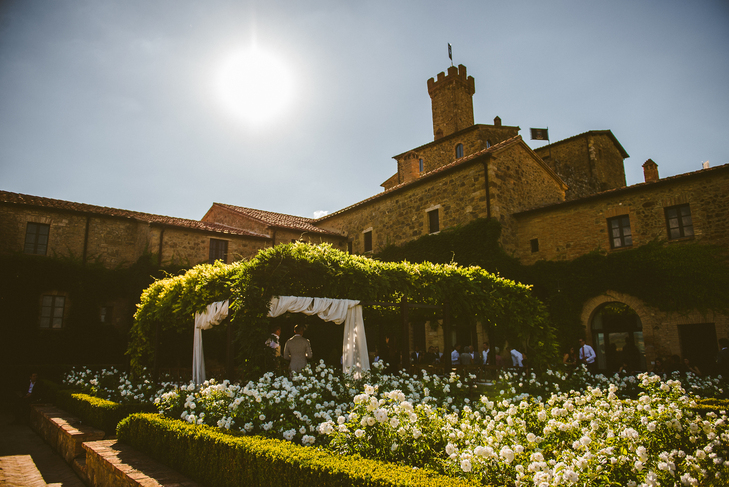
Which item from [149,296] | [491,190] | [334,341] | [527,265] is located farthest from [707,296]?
[149,296]

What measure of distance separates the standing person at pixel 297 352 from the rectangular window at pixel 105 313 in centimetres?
1332

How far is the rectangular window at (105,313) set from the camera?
58.9ft

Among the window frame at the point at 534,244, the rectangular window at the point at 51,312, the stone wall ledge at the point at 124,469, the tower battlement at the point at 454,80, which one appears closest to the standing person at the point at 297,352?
the stone wall ledge at the point at 124,469

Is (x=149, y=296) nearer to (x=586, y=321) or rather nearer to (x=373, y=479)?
(x=373, y=479)

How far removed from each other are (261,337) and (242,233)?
13.8 metres

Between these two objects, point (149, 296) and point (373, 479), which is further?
point (149, 296)

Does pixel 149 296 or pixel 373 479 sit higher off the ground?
pixel 149 296

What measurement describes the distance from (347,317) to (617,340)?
11.4m

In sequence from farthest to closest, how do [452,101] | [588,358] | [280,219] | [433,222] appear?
[452,101] < [280,219] < [433,222] < [588,358]

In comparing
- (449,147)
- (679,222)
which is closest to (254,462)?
(679,222)

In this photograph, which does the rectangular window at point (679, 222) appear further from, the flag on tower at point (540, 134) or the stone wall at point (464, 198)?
the flag on tower at point (540, 134)

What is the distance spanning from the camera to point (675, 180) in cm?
1320

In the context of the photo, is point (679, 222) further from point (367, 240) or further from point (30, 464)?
point (30, 464)

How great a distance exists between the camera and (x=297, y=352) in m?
8.25
